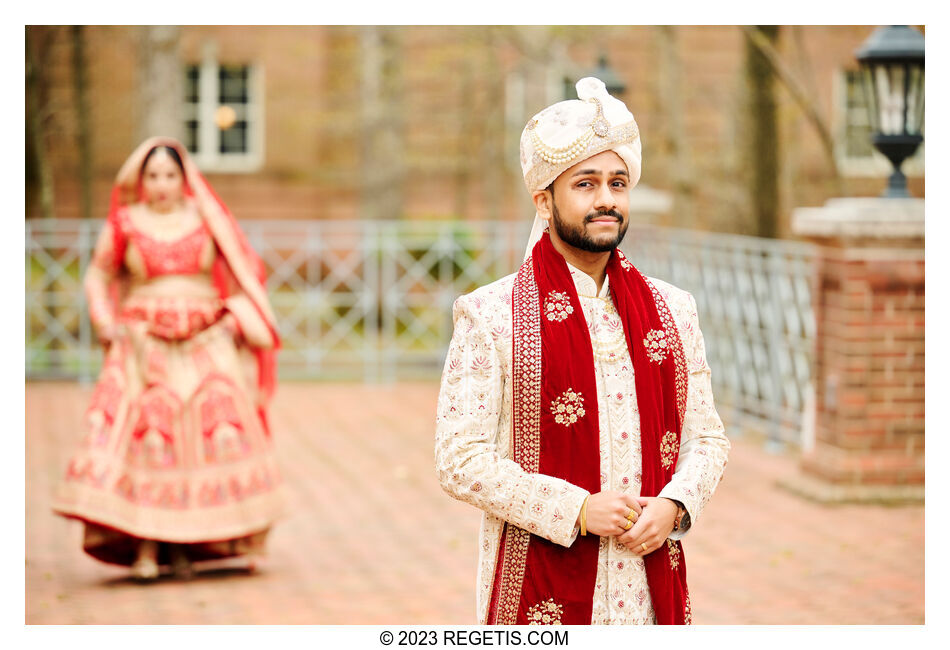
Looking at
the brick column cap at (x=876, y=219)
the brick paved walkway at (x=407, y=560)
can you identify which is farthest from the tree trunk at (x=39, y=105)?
the brick column cap at (x=876, y=219)

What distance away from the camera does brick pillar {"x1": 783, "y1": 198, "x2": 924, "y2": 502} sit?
27.4 feet

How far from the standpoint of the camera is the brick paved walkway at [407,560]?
20.5 feet

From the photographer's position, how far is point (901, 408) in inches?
332

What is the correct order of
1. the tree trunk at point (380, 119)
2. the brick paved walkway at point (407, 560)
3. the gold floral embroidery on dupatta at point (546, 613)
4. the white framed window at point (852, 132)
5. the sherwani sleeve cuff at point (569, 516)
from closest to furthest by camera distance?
the sherwani sleeve cuff at point (569, 516)
the gold floral embroidery on dupatta at point (546, 613)
the brick paved walkway at point (407, 560)
the tree trunk at point (380, 119)
the white framed window at point (852, 132)

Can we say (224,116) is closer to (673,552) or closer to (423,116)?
(423,116)

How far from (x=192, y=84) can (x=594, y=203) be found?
18.5 metres

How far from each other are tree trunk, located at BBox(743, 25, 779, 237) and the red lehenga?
673 cm

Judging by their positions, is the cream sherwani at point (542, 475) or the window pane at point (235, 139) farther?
the window pane at point (235, 139)

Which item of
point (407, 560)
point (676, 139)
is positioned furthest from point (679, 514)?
point (676, 139)

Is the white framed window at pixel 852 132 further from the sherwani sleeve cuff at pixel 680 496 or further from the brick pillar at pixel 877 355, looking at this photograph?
the sherwani sleeve cuff at pixel 680 496

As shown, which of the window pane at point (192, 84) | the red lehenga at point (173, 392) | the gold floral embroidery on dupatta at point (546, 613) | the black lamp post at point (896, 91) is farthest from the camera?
the window pane at point (192, 84)

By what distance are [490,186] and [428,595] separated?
1353 cm

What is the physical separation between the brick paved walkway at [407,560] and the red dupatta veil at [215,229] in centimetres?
121

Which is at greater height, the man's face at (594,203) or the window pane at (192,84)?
the window pane at (192,84)
